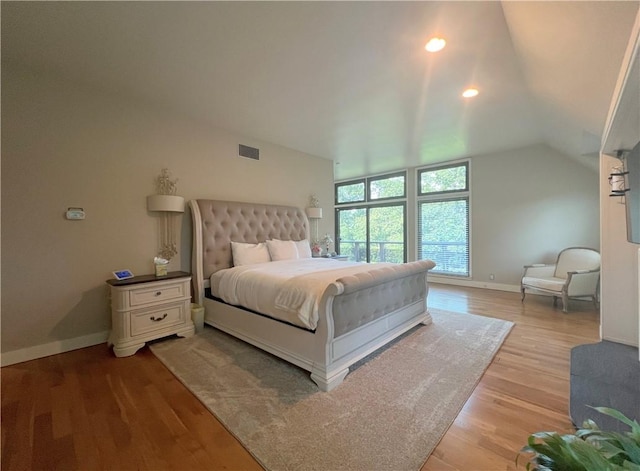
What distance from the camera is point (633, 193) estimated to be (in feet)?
5.85

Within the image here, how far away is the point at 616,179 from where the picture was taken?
227cm

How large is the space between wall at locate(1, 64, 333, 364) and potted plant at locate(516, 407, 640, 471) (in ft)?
11.7

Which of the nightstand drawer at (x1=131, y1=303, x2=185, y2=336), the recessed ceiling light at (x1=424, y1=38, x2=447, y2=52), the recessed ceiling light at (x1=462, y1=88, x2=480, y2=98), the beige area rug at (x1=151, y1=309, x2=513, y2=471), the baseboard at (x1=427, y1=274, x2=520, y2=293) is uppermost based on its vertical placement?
the recessed ceiling light at (x1=462, y1=88, x2=480, y2=98)

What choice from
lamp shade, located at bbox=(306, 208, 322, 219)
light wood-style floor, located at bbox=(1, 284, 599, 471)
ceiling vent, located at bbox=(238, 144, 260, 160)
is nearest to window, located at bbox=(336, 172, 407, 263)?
lamp shade, located at bbox=(306, 208, 322, 219)

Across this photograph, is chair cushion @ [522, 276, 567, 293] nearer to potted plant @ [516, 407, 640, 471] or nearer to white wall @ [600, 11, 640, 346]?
white wall @ [600, 11, 640, 346]

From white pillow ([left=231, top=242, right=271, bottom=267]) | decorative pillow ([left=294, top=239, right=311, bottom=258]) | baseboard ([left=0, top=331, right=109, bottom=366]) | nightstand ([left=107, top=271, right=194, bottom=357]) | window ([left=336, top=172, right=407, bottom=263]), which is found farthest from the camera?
window ([left=336, top=172, right=407, bottom=263])

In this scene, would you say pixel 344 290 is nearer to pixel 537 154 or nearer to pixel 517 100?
pixel 517 100

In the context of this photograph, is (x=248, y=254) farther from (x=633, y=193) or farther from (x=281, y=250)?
(x=633, y=193)

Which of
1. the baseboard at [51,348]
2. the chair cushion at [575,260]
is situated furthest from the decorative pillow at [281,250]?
the chair cushion at [575,260]

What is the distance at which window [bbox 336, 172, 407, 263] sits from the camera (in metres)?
6.46

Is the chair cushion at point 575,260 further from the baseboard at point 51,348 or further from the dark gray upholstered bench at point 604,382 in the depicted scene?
the baseboard at point 51,348

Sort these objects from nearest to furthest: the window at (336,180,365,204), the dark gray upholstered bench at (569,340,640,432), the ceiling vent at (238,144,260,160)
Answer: the dark gray upholstered bench at (569,340,640,432) → the ceiling vent at (238,144,260,160) → the window at (336,180,365,204)

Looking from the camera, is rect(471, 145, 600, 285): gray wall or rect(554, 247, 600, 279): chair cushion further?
rect(471, 145, 600, 285): gray wall

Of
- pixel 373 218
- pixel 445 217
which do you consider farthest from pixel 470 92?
pixel 373 218
